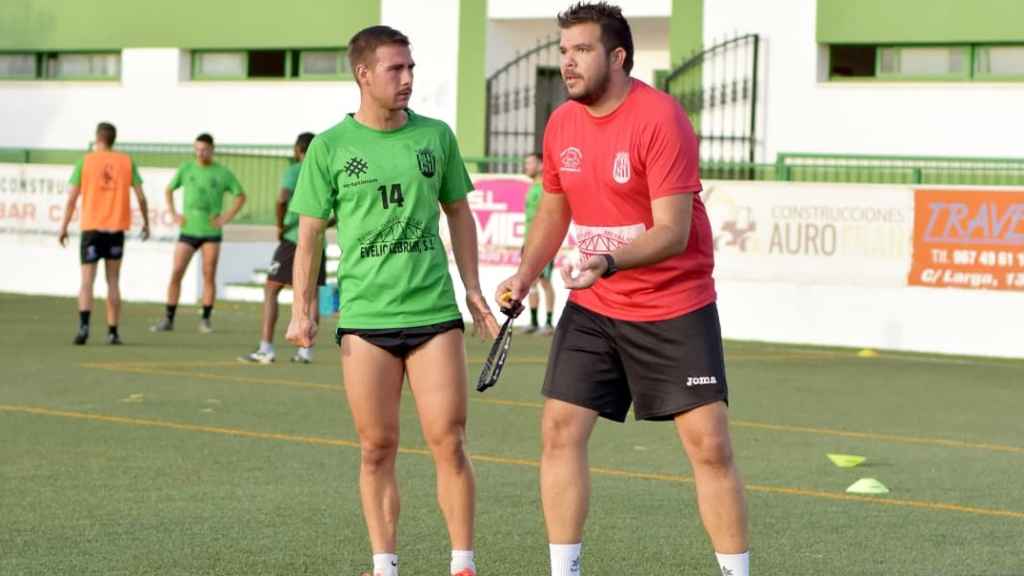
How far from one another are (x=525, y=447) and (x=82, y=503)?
334 centimetres

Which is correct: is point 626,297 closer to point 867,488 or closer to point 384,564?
point 384,564

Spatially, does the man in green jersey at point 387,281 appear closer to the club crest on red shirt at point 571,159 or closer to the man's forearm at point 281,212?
the club crest on red shirt at point 571,159

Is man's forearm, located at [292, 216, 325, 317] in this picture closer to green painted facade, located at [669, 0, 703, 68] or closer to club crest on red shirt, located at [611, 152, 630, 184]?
club crest on red shirt, located at [611, 152, 630, 184]

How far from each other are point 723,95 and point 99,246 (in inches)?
474

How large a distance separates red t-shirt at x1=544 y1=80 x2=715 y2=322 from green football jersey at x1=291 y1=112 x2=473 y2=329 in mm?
626

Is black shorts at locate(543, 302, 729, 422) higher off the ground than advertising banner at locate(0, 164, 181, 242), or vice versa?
advertising banner at locate(0, 164, 181, 242)

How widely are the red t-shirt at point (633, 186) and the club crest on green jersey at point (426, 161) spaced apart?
586mm

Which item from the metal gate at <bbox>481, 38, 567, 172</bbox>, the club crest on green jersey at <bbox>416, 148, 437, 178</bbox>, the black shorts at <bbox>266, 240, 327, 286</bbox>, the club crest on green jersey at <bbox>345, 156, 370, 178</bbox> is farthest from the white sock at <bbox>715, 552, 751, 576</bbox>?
the metal gate at <bbox>481, 38, 567, 172</bbox>

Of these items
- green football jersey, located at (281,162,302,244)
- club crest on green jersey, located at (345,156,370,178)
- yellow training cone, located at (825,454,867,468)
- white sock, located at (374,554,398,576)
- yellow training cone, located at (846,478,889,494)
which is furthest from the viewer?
green football jersey, located at (281,162,302,244)

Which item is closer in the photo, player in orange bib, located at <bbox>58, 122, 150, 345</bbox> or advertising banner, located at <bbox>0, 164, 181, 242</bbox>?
player in orange bib, located at <bbox>58, 122, 150, 345</bbox>

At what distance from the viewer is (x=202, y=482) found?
10.5 m

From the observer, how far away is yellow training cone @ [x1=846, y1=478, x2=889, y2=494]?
1052cm

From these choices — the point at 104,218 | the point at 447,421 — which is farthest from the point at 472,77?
the point at 447,421

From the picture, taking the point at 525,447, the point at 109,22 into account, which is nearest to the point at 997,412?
the point at 525,447
